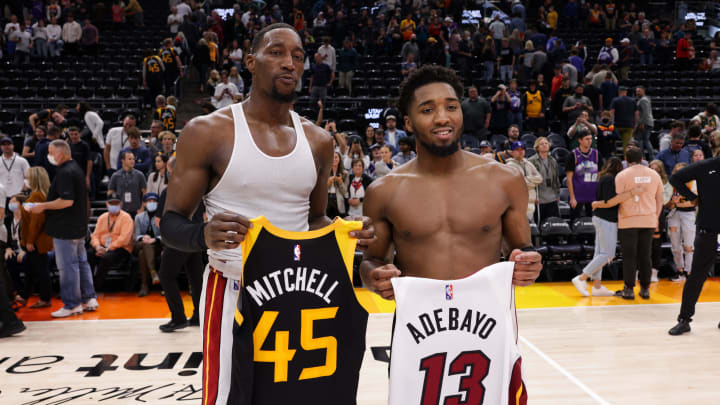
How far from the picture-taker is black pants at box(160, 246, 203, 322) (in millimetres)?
6242

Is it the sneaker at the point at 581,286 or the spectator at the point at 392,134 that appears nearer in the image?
the sneaker at the point at 581,286

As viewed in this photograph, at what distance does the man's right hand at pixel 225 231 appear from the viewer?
A: 2.17 m

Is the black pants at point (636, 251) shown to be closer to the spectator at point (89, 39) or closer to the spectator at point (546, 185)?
the spectator at point (546, 185)

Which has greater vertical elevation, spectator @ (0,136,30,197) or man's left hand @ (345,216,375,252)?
man's left hand @ (345,216,375,252)

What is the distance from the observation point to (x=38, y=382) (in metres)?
5.06

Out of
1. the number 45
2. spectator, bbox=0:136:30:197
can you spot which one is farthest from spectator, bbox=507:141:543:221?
the number 45

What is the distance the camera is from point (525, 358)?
5.57 metres

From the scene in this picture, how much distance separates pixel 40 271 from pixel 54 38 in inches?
382

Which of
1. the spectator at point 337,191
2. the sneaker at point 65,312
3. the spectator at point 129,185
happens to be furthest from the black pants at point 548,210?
the sneaker at point 65,312

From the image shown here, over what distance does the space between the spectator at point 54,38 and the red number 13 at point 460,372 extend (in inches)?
607

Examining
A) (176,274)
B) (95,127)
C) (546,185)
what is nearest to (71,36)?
(95,127)

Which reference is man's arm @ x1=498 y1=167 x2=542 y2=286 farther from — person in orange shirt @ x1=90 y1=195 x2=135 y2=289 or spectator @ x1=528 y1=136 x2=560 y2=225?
spectator @ x1=528 y1=136 x2=560 y2=225

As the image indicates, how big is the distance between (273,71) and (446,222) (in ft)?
2.91

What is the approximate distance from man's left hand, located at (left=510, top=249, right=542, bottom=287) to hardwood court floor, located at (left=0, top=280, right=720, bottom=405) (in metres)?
2.53
